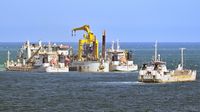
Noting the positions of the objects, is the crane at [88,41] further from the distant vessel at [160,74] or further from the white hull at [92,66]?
the distant vessel at [160,74]

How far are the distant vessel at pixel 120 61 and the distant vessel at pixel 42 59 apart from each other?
8.45m

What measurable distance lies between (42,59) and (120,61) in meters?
15.1

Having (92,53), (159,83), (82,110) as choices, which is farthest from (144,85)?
(92,53)

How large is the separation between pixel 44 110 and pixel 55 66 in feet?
252

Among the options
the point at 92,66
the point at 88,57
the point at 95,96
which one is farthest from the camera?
the point at 88,57

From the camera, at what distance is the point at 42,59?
151625 mm

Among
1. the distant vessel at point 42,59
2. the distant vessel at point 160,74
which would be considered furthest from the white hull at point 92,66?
the distant vessel at point 160,74

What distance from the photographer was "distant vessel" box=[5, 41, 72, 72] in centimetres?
14962

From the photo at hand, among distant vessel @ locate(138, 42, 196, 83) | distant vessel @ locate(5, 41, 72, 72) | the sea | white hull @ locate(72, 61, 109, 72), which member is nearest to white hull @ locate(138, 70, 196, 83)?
distant vessel @ locate(138, 42, 196, 83)

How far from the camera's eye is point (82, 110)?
72.6 meters

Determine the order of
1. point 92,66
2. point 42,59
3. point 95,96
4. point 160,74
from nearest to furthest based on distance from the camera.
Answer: point 95,96, point 160,74, point 92,66, point 42,59

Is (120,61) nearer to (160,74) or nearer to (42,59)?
(42,59)

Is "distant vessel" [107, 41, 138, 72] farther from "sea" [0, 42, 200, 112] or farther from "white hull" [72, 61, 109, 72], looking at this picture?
"sea" [0, 42, 200, 112]

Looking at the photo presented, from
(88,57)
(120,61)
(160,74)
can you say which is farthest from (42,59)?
(160,74)
